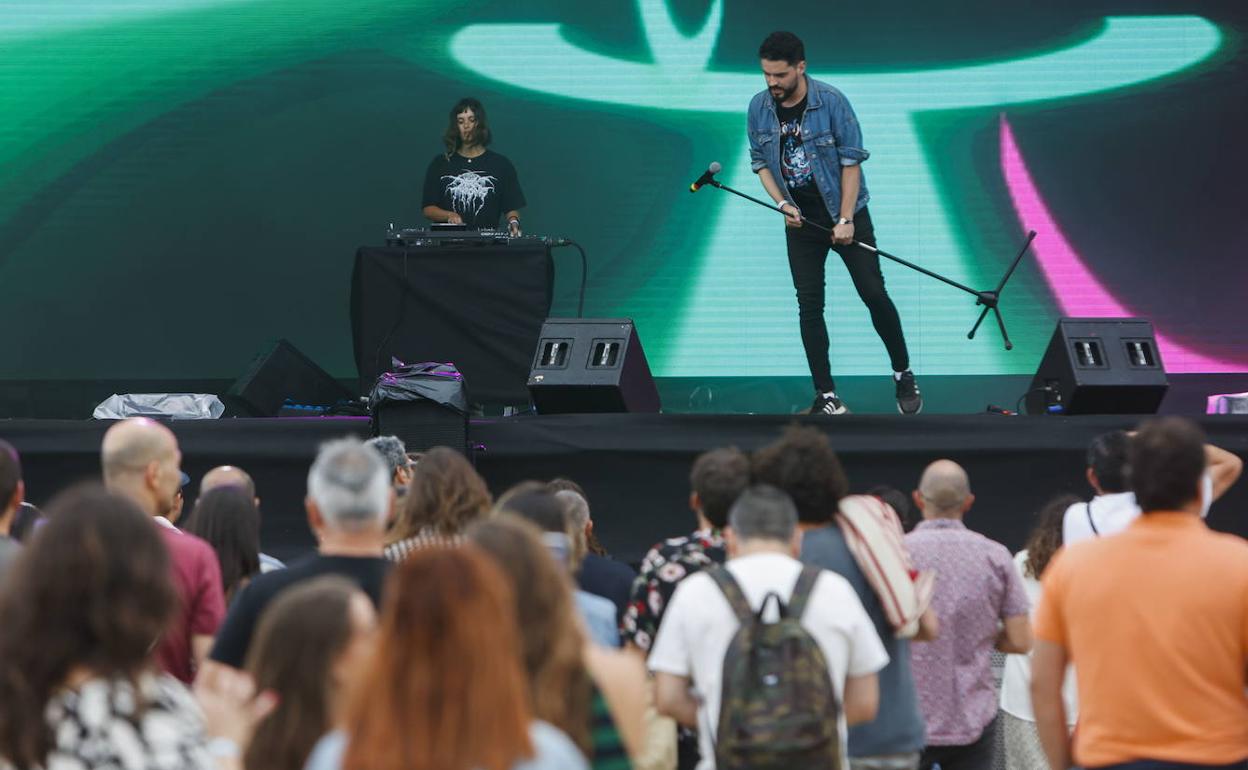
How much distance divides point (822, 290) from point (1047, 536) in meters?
2.88

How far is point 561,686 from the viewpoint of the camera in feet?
8.23

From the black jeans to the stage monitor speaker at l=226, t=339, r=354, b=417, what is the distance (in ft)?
8.49

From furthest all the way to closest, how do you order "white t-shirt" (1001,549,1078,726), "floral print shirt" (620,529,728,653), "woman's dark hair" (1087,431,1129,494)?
"white t-shirt" (1001,549,1078,726) → "woman's dark hair" (1087,431,1129,494) → "floral print shirt" (620,529,728,653)

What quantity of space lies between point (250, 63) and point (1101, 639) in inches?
280

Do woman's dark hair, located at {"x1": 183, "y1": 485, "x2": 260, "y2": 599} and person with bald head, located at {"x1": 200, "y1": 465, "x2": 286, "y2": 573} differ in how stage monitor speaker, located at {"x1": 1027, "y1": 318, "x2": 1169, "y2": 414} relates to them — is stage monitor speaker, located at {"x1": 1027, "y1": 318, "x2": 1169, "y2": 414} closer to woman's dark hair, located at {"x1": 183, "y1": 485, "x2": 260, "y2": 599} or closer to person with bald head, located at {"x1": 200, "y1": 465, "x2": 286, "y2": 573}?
person with bald head, located at {"x1": 200, "y1": 465, "x2": 286, "y2": 573}

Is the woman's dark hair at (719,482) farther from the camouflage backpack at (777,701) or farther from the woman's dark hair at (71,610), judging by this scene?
the woman's dark hair at (71,610)

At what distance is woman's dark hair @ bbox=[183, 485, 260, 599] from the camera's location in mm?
4082

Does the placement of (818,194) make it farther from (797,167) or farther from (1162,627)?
(1162,627)

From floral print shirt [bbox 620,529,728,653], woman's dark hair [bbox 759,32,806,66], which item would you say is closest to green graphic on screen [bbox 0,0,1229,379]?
woman's dark hair [bbox 759,32,806,66]

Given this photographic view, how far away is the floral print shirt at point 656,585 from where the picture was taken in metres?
3.79

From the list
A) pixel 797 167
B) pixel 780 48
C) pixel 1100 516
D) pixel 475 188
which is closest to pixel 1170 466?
pixel 1100 516

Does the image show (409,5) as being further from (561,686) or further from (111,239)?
(561,686)

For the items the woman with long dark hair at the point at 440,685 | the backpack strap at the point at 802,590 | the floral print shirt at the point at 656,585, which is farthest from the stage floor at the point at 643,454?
the woman with long dark hair at the point at 440,685

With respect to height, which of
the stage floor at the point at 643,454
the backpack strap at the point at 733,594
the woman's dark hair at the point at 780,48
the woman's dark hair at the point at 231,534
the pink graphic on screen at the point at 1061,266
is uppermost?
the woman's dark hair at the point at 780,48
